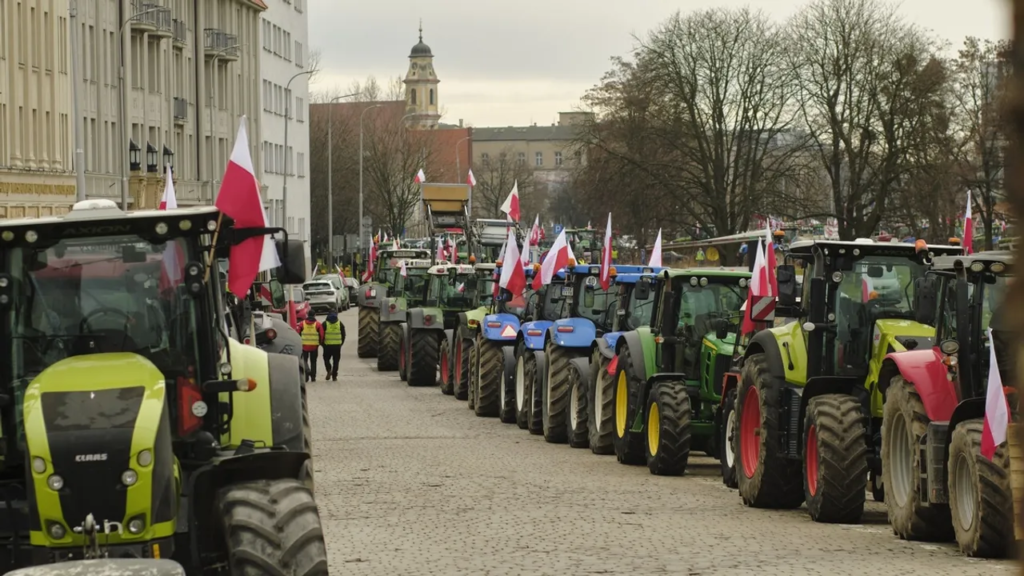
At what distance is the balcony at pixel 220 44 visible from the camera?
74500 millimetres

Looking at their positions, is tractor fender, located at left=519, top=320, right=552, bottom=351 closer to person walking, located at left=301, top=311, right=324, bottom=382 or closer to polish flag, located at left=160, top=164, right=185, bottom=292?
person walking, located at left=301, top=311, right=324, bottom=382

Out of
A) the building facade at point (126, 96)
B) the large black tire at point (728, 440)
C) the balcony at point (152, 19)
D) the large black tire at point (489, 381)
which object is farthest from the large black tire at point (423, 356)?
the balcony at point (152, 19)

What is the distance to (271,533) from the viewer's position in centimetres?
686

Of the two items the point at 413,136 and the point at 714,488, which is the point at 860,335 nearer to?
the point at 714,488

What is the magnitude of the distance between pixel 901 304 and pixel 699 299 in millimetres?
4610

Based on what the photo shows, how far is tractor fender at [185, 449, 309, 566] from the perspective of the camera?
7.19 meters

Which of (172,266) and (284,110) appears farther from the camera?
(284,110)

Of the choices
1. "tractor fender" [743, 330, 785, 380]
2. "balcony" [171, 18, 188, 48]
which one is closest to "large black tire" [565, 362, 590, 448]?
"tractor fender" [743, 330, 785, 380]

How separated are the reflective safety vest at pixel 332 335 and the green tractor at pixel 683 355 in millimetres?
16581

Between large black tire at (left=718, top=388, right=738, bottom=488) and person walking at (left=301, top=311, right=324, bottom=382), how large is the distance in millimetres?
19243

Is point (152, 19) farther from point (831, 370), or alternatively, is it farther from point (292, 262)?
point (292, 262)

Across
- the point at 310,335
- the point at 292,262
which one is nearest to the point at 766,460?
the point at 292,262

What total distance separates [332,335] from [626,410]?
16626 mm

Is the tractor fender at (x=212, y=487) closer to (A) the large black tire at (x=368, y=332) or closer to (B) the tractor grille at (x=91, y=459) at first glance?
(B) the tractor grille at (x=91, y=459)
